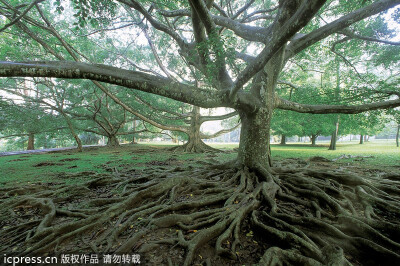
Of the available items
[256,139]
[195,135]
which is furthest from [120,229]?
[195,135]

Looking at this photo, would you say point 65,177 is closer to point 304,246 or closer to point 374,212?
point 304,246

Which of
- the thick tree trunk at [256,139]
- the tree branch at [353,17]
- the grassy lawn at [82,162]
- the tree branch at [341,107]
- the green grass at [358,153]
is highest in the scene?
the tree branch at [353,17]

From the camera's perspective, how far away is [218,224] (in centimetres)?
246

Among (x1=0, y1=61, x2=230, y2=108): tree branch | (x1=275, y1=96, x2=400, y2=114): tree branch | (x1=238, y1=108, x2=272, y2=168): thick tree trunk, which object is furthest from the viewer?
(x1=275, y1=96, x2=400, y2=114): tree branch

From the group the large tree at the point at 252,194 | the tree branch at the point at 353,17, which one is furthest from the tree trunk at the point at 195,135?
the tree branch at the point at 353,17

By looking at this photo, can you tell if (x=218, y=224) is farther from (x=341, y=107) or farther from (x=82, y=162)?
(x=82, y=162)

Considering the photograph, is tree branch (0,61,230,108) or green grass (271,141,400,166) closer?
tree branch (0,61,230,108)

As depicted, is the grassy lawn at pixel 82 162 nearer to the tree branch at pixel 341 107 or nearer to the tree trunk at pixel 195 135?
the tree trunk at pixel 195 135

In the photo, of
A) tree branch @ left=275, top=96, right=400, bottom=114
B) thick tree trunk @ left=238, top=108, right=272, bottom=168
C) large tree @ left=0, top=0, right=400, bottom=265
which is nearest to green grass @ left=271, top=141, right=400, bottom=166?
tree branch @ left=275, top=96, right=400, bottom=114

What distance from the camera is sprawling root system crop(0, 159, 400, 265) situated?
6.63 feet

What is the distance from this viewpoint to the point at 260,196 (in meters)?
3.44

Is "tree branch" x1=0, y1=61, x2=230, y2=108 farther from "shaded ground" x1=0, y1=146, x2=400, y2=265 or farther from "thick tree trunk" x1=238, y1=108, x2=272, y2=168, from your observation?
"shaded ground" x1=0, y1=146, x2=400, y2=265

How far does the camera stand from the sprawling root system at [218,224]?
6.63 feet

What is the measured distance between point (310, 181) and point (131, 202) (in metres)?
3.86
